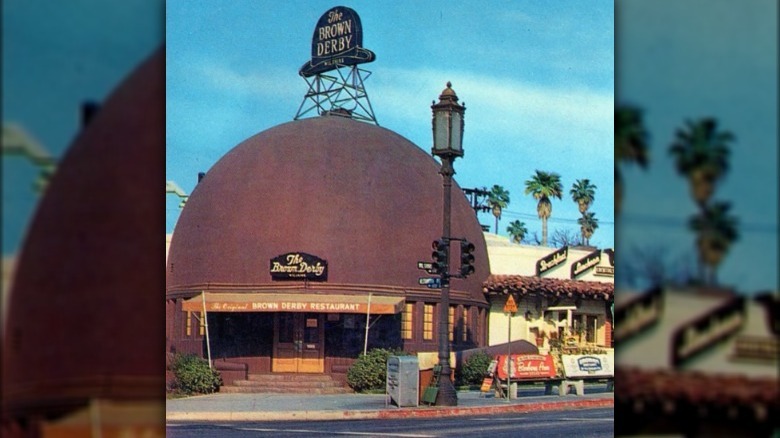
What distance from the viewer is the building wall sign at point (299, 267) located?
17.1m

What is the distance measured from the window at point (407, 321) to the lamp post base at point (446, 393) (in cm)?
155

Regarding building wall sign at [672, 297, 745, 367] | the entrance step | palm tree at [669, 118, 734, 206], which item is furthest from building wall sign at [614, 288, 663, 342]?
the entrance step

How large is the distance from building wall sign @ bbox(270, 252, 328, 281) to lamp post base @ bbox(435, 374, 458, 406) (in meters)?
3.68

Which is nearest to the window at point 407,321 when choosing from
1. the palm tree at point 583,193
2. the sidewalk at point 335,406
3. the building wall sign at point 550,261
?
the sidewalk at point 335,406

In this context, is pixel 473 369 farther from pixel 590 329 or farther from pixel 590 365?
pixel 590 365

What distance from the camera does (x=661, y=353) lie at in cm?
152

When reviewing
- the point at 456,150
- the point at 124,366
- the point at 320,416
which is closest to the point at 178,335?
the point at 320,416

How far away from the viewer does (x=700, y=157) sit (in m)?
1.50

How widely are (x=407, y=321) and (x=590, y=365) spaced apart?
3.27 meters

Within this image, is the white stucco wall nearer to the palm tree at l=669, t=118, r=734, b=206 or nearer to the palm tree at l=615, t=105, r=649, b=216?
the palm tree at l=615, t=105, r=649, b=216

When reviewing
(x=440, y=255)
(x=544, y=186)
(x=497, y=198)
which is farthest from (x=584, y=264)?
(x=544, y=186)

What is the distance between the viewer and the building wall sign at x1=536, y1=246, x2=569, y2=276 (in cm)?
1626

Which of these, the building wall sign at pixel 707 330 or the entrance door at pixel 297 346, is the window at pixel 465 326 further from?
the building wall sign at pixel 707 330

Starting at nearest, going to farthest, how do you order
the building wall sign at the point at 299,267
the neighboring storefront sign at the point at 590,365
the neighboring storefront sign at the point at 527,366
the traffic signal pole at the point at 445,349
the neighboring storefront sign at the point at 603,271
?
1. the neighboring storefront sign at the point at 603,271
2. the neighboring storefront sign at the point at 590,365
3. the traffic signal pole at the point at 445,349
4. the neighboring storefront sign at the point at 527,366
5. the building wall sign at the point at 299,267
